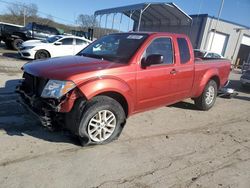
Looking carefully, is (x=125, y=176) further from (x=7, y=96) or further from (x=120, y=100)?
(x=7, y=96)

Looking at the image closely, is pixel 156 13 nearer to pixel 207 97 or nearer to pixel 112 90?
pixel 207 97

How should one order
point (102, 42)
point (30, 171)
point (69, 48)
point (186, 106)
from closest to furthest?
point (30, 171) → point (102, 42) → point (186, 106) → point (69, 48)

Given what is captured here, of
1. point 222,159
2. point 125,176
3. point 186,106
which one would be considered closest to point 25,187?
point 125,176

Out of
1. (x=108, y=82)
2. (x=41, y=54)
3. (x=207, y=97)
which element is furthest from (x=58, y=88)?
(x=41, y=54)

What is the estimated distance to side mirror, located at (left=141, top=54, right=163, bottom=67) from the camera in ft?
14.6

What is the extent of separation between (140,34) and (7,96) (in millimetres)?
3641

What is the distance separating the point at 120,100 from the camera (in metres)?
4.40

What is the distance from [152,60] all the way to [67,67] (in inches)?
57.6

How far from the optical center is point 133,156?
12.9 ft

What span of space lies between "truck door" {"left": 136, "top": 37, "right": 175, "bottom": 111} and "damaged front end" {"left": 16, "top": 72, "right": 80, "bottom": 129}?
134 centimetres

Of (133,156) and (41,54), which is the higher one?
(133,156)

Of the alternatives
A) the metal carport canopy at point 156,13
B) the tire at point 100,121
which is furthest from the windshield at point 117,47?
the metal carport canopy at point 156,13

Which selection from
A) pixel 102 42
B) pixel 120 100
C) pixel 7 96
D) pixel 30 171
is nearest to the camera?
pixel 30 171

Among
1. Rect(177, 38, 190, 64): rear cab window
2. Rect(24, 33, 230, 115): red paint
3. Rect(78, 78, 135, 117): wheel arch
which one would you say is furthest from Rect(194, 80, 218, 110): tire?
Rect(78, 78, 135, 117): wheel arch
